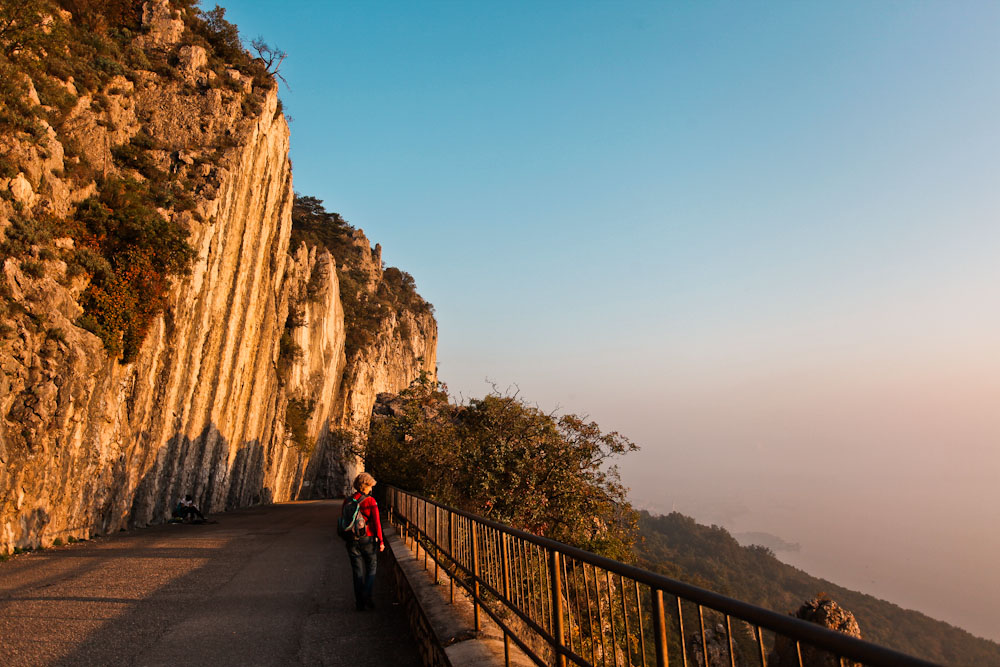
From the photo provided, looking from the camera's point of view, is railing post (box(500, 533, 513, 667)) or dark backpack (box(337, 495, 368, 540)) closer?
railing post (box(500, 533, 513, 667))

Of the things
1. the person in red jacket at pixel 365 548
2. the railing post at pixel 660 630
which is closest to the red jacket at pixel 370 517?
the person in red jacket at pixel 365 548

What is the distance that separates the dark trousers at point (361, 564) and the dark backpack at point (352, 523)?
10 cm

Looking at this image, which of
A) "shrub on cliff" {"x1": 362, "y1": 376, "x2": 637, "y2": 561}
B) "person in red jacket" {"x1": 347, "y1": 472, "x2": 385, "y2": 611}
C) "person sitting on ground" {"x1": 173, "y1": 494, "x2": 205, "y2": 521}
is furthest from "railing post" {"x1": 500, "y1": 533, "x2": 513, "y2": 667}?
"person sitting on ground" {"x1": 173, "y1": 494, "x2": 205, "y2": 521}

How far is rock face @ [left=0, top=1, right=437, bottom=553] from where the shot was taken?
1414 cm

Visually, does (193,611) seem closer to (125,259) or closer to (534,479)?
(534,479)

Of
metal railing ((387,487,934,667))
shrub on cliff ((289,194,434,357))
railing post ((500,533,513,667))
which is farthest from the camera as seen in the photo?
shrub on cliff ((289,194,434,357))

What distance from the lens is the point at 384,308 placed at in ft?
233

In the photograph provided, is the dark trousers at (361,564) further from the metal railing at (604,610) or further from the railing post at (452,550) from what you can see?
the railing post at (452,550)

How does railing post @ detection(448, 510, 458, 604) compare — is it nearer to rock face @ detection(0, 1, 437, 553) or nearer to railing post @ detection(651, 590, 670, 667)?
railing post @ detection(651, 590, 670, 667)

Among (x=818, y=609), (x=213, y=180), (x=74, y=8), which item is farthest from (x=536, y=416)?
(x=74, y=8)

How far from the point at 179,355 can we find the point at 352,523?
1855 centimetres

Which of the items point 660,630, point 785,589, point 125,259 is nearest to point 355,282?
point 125,259

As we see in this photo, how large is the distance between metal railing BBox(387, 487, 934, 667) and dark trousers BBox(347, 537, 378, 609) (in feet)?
3.08

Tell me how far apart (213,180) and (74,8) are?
1044 centimetres
